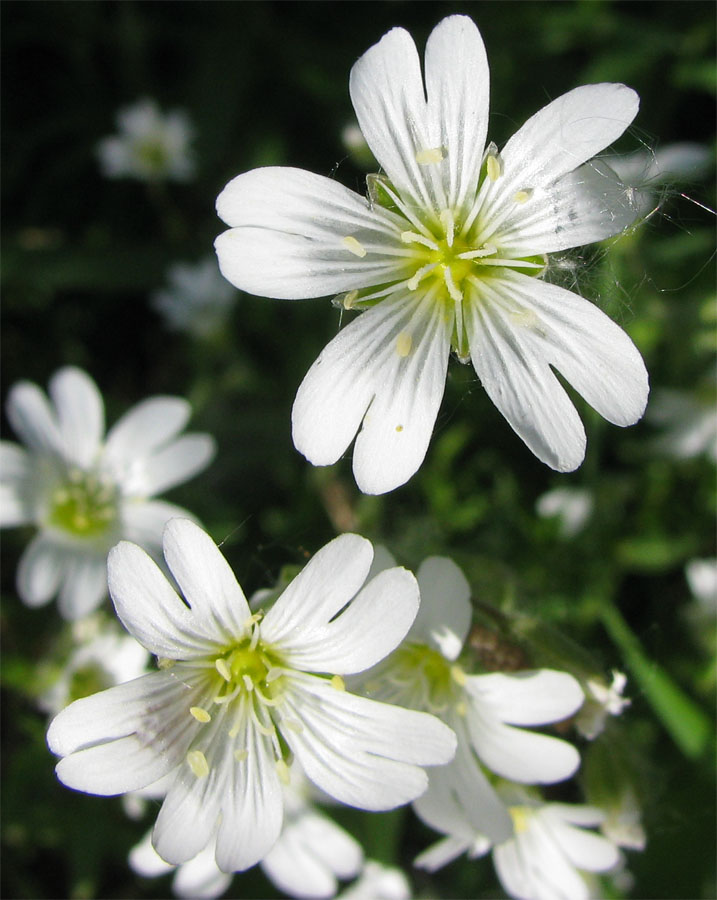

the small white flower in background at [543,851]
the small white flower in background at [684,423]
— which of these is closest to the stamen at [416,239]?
the small white flower in background at [543,851]

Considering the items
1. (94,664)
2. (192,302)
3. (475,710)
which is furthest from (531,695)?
(192,302)

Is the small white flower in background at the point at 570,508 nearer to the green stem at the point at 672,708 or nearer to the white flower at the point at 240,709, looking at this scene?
the green stem at the point at 672,708

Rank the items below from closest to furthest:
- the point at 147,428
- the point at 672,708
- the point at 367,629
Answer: the point at 367,629 < the point at 672,708 < the point at 147,428

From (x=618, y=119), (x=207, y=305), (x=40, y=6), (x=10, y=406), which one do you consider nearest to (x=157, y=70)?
(x=40, y=6)

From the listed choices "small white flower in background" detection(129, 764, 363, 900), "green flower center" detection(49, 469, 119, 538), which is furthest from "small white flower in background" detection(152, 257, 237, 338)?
"small white flower in background" detection(129, 764, 363, 900)

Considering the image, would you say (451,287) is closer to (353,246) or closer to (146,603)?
(353,246)
